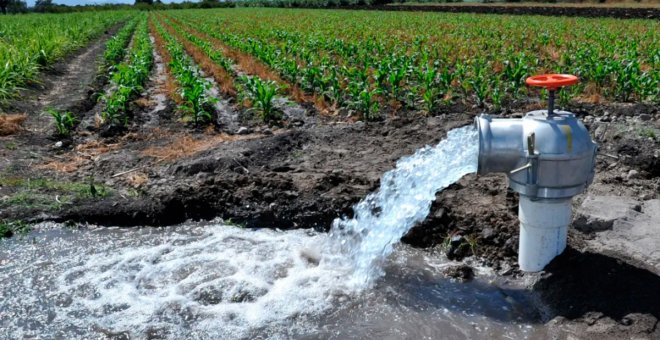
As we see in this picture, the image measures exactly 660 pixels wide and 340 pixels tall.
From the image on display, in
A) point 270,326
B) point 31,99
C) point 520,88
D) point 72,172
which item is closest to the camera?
point 270,326

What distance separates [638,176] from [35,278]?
16.2ft

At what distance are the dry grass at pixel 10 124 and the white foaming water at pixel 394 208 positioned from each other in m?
4.99

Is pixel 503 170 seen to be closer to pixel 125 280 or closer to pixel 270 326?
pixel 270 326

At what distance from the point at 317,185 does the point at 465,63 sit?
7.34 metres

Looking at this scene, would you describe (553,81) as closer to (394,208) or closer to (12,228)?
(394,208)

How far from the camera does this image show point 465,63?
11.8 metres

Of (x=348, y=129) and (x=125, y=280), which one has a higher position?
(x=348, y=129)

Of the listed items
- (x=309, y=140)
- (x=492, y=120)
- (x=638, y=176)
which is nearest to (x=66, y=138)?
(x=309, y=140)

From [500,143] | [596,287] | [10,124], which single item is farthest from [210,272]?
[10,124]

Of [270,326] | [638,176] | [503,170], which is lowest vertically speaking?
[270,326]

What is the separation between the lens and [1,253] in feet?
15.2

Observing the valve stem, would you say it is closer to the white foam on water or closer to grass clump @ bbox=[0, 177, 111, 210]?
the white foam on water

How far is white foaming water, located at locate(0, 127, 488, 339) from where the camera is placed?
12.2 ft

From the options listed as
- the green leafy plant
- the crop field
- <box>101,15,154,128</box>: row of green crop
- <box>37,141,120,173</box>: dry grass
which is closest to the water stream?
<box>37,141,120,173</box>: dry grass
